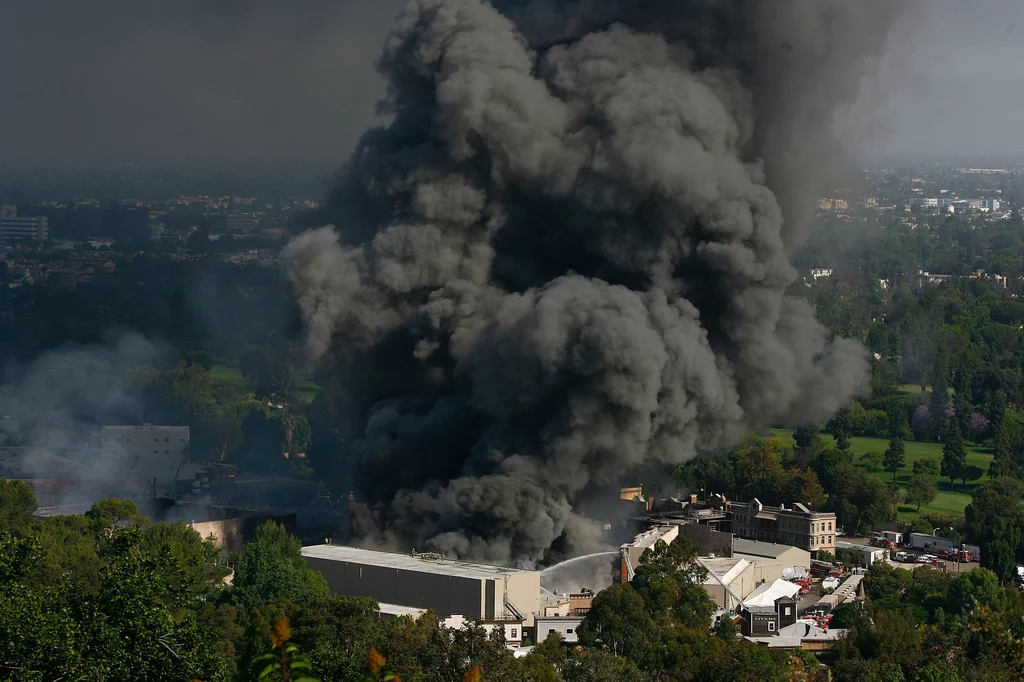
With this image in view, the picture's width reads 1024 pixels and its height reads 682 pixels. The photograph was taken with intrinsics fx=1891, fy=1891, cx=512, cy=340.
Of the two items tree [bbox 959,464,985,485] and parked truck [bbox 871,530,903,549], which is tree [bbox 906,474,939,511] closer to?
tree [bbox 959,464,985,485]

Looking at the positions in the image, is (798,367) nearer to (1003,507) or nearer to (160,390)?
(1003,507)

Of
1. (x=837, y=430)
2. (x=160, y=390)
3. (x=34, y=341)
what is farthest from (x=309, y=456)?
(x=34, y=341)

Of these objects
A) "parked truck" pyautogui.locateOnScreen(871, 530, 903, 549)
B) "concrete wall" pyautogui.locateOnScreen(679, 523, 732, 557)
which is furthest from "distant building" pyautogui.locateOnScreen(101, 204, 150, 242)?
"concrete wall" pyautogui.locateOnScreen(679, 523, 732, 557)

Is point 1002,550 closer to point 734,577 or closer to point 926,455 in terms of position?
point 734,577

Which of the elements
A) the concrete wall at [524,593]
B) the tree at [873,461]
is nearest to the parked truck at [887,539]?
the tree at [873,461]

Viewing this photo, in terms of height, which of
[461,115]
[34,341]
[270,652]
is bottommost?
[34,341]
